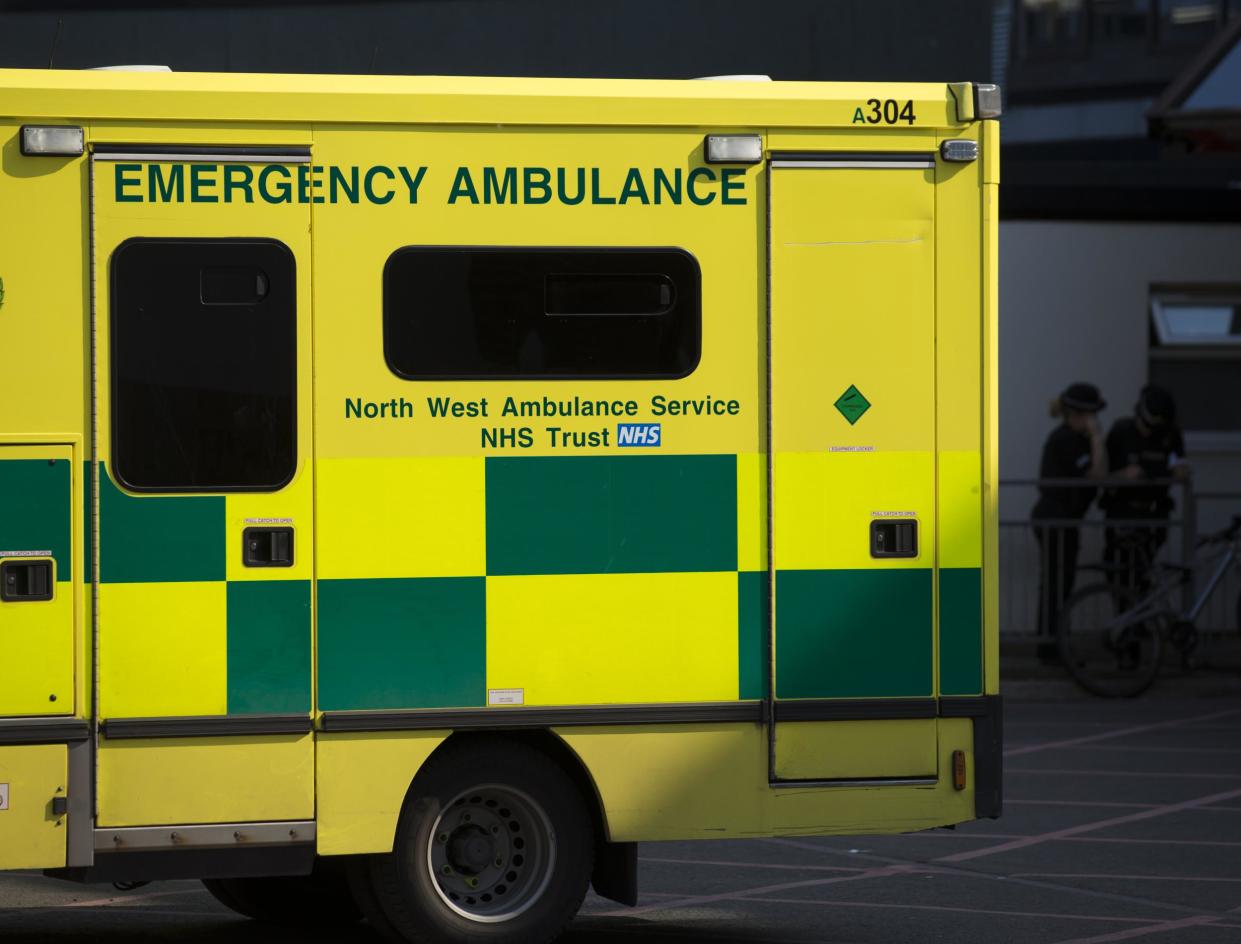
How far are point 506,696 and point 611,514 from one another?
69 cm

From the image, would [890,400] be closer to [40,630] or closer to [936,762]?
[936,762]

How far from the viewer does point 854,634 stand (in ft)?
21.4

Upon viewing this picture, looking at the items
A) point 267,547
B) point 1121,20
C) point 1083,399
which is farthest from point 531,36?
point 1121,20

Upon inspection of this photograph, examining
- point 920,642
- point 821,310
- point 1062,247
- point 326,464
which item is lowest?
point 920,642

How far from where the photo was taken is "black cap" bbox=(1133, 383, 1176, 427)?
14070mm

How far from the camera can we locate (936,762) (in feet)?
21.5

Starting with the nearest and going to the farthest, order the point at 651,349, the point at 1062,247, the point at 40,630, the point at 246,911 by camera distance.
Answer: the point at 40,630, the point at 651,349, the point at 246,911, the point at 1062,247

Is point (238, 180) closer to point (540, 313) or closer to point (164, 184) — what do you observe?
point (164, 184)

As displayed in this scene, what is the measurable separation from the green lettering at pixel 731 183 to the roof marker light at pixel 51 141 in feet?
6.78

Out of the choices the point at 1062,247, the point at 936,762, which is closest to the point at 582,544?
the point at 936,762

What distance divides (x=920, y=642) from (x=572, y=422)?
1.40 metres

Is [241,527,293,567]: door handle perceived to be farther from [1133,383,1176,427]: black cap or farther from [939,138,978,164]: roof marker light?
[1133,383,1176,427]: black cap

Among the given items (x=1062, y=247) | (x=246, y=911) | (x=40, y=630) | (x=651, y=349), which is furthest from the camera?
(x=1062, y=247)

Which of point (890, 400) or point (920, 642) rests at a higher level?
point (890, 400)
